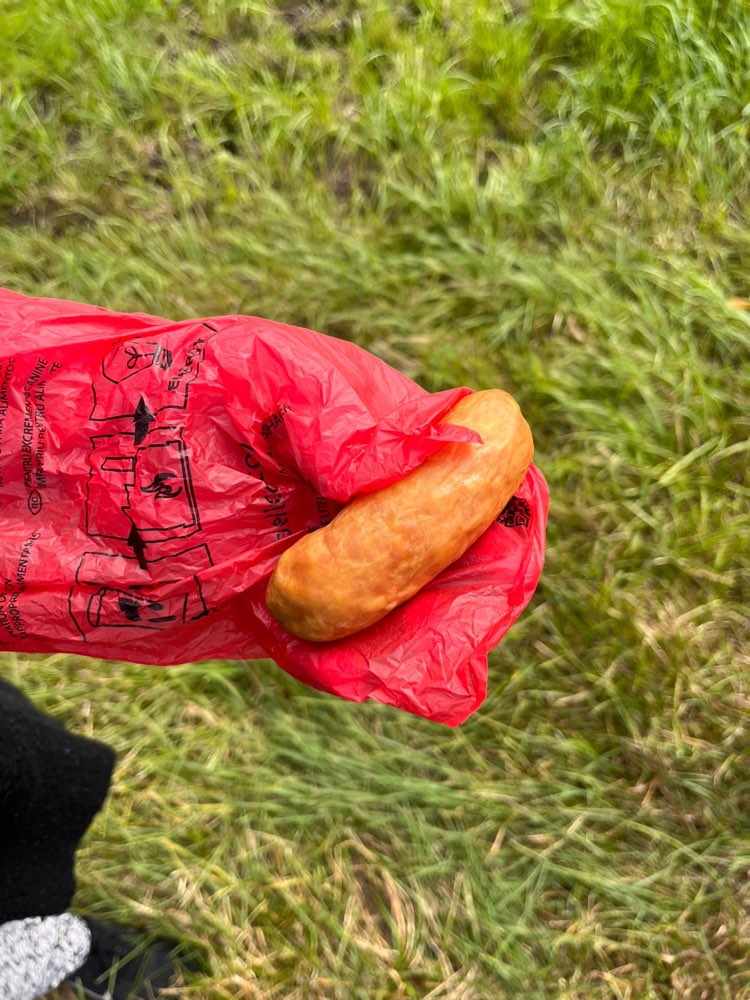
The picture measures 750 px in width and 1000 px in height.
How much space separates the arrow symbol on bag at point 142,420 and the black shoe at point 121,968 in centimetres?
131

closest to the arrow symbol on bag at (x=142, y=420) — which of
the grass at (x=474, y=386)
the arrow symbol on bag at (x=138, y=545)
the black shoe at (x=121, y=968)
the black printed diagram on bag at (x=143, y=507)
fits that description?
the black printed diagram on bag at (x=143, y=507)

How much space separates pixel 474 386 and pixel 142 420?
3.48ft

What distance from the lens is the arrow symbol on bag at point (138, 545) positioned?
1444mm

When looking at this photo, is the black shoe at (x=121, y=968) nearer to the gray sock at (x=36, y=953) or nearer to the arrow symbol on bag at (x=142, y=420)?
the gray sock at (x=36, y=953)

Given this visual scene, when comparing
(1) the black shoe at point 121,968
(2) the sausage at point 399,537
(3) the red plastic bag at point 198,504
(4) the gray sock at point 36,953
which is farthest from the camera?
(1) the black shoe at point 121,968

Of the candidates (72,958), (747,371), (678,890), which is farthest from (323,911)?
(747,371)

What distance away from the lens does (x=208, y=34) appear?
2.49m

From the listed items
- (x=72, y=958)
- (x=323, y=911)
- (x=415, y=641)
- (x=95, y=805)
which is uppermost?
(x=415, y=641)

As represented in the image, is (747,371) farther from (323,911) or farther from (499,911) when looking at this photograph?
(323,911)

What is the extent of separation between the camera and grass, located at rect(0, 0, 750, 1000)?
2000 millimetres

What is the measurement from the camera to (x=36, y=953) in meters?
1.67

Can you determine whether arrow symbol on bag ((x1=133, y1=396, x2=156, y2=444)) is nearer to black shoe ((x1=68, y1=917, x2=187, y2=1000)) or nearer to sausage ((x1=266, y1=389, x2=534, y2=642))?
sausage ((x1=266, y1=389, x2=534, y2=642))

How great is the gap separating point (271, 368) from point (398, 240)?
Result: 111cm

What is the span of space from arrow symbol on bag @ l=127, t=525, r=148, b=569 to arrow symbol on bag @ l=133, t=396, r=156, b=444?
17cm
